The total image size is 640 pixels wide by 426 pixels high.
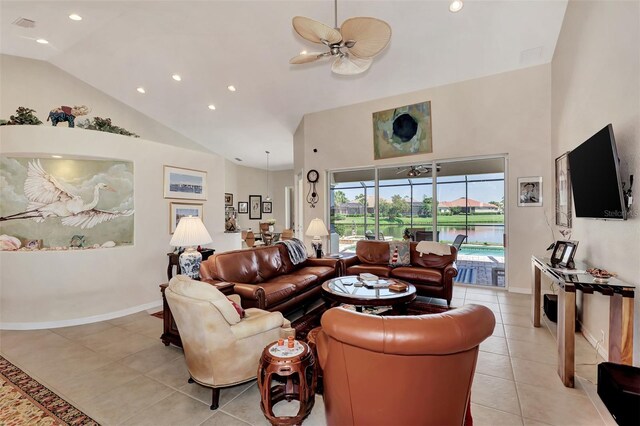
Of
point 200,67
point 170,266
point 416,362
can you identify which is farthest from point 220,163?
point 416,362

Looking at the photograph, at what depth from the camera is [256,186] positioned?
11305mm

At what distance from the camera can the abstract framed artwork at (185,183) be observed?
4.55m

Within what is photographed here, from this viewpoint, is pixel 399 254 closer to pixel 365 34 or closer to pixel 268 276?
pixel 268 276

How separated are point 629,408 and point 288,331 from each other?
205 cm

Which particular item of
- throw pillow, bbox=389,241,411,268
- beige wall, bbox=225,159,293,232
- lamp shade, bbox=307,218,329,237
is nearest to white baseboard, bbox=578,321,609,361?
throw pillow, bbox=389,241,411,268

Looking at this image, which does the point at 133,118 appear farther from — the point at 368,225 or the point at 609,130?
the point at 609,130

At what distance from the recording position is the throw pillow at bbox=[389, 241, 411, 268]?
15.5ft

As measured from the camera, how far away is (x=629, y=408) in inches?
54.7

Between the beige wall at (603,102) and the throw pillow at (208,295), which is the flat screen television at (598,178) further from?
the throw pillow at (208,295)

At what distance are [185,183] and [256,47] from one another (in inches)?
102

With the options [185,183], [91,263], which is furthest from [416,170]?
[91,263]

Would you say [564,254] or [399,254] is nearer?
[564,254]

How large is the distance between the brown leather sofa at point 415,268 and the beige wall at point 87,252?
2.86 metres

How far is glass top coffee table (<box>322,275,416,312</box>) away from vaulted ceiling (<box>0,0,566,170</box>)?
3676mm
